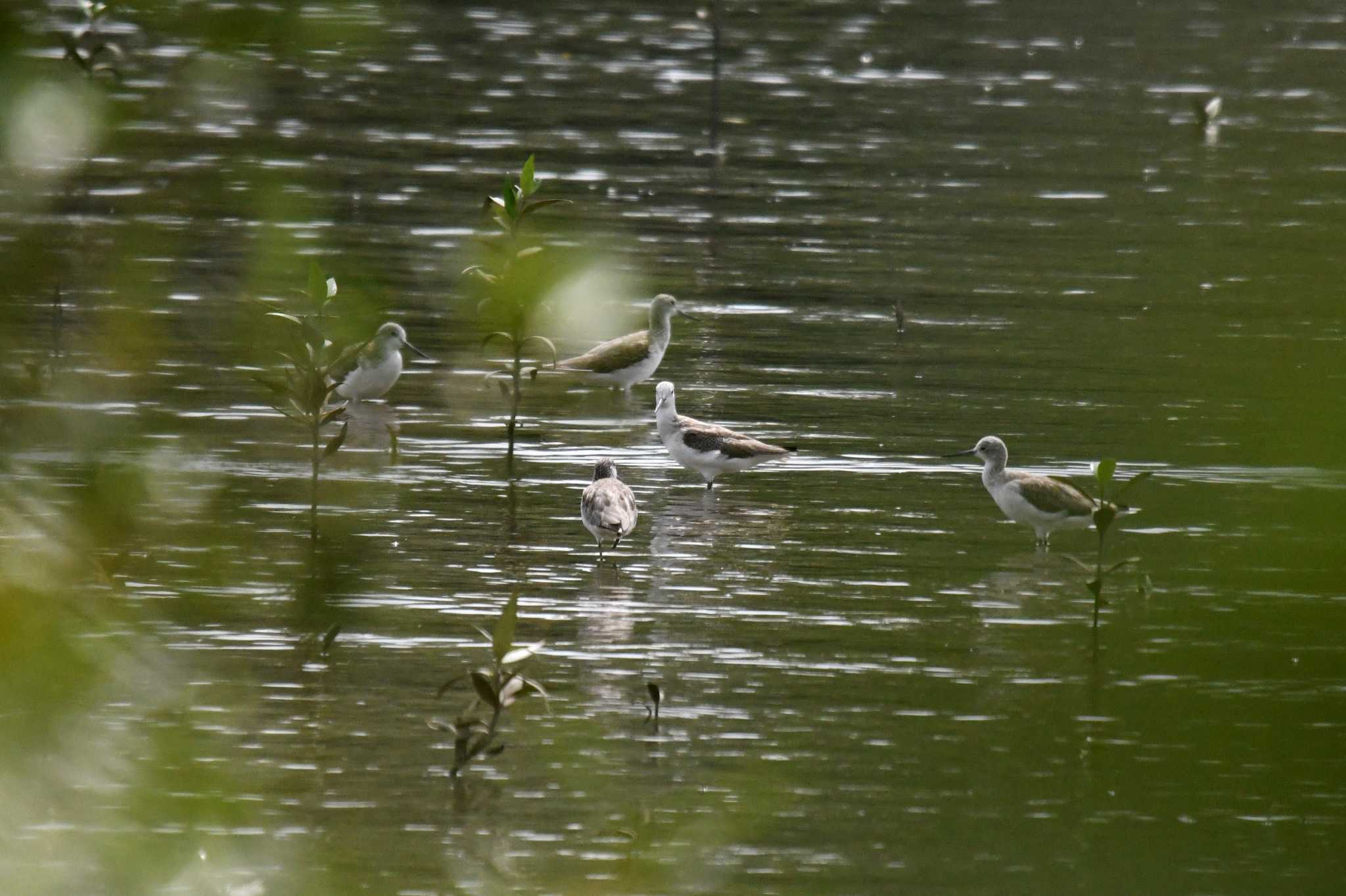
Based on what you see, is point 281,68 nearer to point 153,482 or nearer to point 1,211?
point 1,211

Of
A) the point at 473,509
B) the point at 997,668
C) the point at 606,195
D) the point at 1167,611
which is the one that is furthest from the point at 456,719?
the point at 606,195

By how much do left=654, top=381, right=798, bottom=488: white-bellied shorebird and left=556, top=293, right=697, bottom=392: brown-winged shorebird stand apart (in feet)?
6.89

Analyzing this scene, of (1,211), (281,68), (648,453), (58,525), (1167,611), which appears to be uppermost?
(281,68)

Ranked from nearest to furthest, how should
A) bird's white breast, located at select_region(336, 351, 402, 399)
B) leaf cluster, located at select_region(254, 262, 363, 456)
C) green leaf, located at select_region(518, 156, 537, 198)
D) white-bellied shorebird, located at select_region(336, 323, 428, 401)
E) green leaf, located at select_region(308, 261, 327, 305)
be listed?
green leaf, located at select_region(308, 261, 327, 305)
leaf cluster, located at select_region(254, 262, 363, 456)
green leaf, located at select_region(518, 156, 537, 198)
white-bellied shorebird, located at select_region(336, 323, 428, 401)
bird's white breast, located at select_region(336, 351, 402, 399)

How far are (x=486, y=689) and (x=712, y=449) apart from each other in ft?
16.9

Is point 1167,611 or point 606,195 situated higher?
point 1167,611

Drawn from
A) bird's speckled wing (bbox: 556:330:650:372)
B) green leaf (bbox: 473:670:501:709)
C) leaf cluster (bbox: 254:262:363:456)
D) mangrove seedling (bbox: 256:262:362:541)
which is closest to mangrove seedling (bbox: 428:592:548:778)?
green leaf (bbox: 473:670:501:709)

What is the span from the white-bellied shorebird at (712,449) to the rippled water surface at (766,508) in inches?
8.7

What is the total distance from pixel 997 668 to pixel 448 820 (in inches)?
115

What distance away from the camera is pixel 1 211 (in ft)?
5.74

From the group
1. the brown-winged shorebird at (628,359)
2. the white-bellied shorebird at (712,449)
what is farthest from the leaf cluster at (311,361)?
the white-bellied shorebird at (712,449)

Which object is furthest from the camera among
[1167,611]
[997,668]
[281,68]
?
[997,668]

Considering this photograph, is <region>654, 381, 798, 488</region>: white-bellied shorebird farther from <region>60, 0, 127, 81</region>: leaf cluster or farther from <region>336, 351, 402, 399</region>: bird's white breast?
<region>60, 0, 127, 81</region>: leaf cluster

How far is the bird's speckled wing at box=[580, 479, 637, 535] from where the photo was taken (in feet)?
32.9
